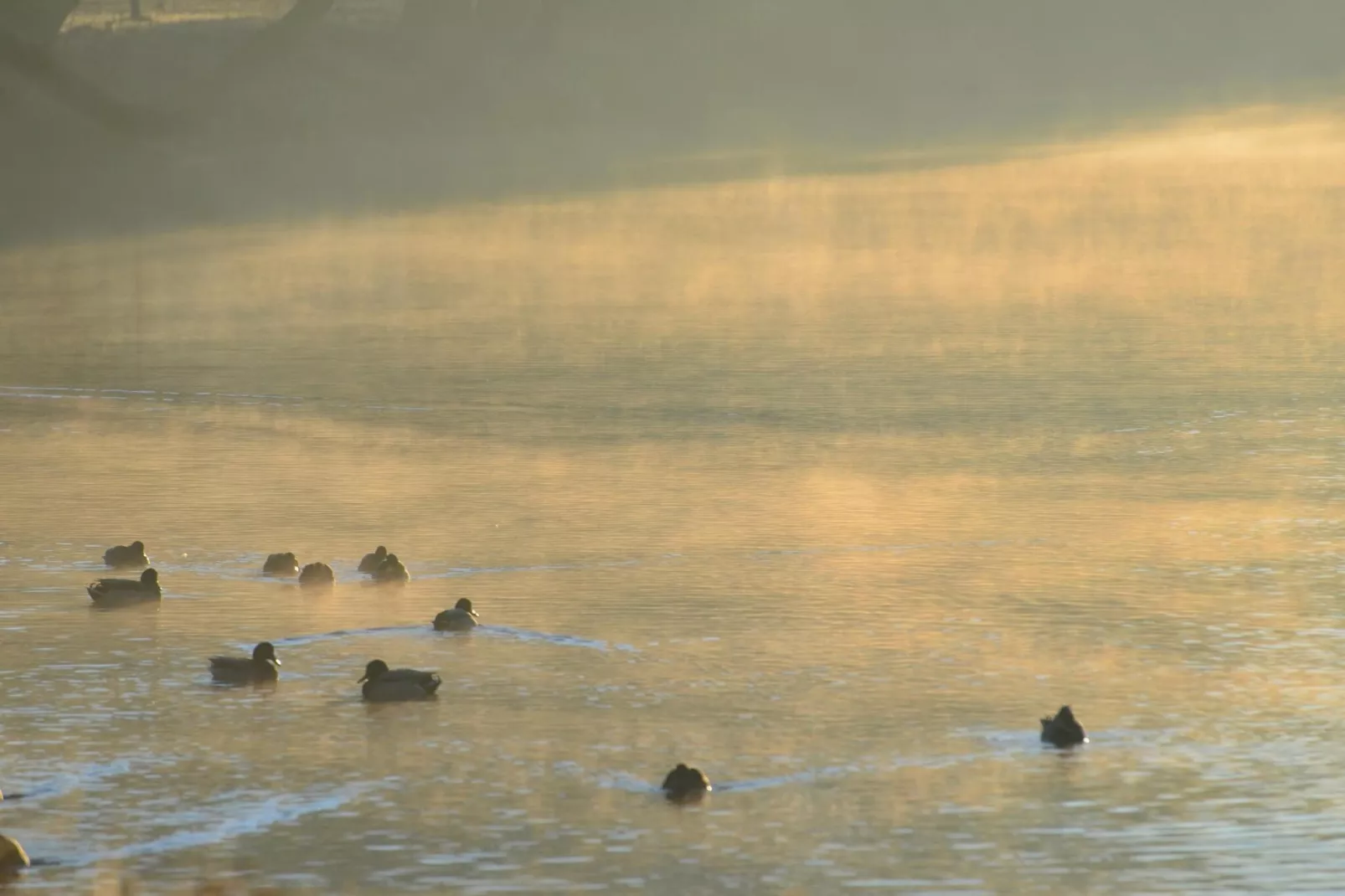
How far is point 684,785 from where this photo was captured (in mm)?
11117

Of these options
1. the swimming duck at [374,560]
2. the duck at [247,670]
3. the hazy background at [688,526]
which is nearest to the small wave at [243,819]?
the hazy background at [688,526]

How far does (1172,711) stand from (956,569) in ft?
10.9

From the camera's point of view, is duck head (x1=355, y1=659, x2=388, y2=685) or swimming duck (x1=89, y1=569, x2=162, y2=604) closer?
duck head (x1=355, y1=659, x2=388, y2=685)

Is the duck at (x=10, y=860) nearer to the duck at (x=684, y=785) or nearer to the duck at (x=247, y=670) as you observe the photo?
the duck at (x=684, y=785)

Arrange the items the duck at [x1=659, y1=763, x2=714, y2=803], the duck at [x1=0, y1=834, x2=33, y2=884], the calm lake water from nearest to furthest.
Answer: the duck at [x1=0, y1=834, x2=33, y2=884] → the calm lake water → the duck at [x1=659, y1=763, x2=714, y2=803]

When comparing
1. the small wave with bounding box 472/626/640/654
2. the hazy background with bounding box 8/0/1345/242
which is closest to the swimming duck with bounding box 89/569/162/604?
the small wave with bounding box 472/626/640/654

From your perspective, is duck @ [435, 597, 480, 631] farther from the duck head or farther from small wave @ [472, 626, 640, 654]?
the duck head

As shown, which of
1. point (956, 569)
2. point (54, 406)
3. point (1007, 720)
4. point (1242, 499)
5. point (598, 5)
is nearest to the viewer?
point (1007, 720)

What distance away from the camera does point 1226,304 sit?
29.2 metres

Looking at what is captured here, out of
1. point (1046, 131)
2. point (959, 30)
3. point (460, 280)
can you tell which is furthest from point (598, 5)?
point (460, 280)

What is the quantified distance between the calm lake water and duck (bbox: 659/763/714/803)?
0.14 metres

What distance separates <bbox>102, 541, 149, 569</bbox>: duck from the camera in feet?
51.4

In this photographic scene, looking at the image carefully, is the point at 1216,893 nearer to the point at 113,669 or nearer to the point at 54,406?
the point at 113,669

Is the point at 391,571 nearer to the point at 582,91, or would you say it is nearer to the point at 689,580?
the point at 689,580
